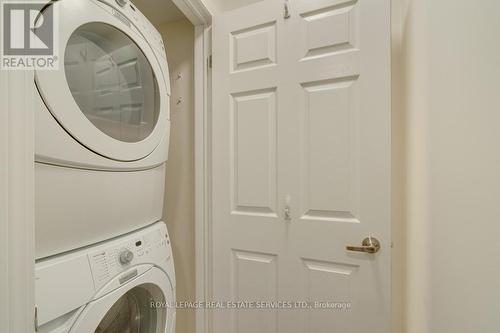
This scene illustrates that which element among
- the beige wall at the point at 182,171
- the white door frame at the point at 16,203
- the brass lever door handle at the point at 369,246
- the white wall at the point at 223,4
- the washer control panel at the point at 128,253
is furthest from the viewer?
the beige wall at the point at 182,171

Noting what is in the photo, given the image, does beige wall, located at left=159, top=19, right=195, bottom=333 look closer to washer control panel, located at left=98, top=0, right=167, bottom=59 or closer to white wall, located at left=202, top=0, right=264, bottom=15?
white wall, located at left=202, top=0, right=264, bottom=15

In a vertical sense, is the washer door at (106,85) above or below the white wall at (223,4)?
below

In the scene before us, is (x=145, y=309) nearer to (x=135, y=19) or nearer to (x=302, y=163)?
(x=302, y=163)

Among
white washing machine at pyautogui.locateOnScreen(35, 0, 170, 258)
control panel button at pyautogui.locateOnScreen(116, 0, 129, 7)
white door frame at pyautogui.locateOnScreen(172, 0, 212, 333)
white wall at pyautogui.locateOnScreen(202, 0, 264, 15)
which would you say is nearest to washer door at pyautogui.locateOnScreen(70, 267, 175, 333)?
white washing machine at pyautogui.locateOnScreen(35, 0, 170, 258)

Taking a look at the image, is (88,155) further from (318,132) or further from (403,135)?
(403,135)

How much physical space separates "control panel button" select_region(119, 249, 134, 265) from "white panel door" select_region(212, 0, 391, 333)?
574 mm

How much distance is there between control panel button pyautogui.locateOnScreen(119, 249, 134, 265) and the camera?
0.76 meters

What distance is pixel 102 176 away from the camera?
2.34ft

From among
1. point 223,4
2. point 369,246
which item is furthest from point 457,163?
point 223,4

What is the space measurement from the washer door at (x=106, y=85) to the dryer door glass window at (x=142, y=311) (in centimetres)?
51

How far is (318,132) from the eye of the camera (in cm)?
111

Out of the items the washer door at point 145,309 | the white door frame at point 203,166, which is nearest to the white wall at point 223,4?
the white door frame at point 203,166

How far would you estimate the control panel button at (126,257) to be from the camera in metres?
0.76

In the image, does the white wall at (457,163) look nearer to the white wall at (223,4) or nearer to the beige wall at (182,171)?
the white wall at (223,4)
